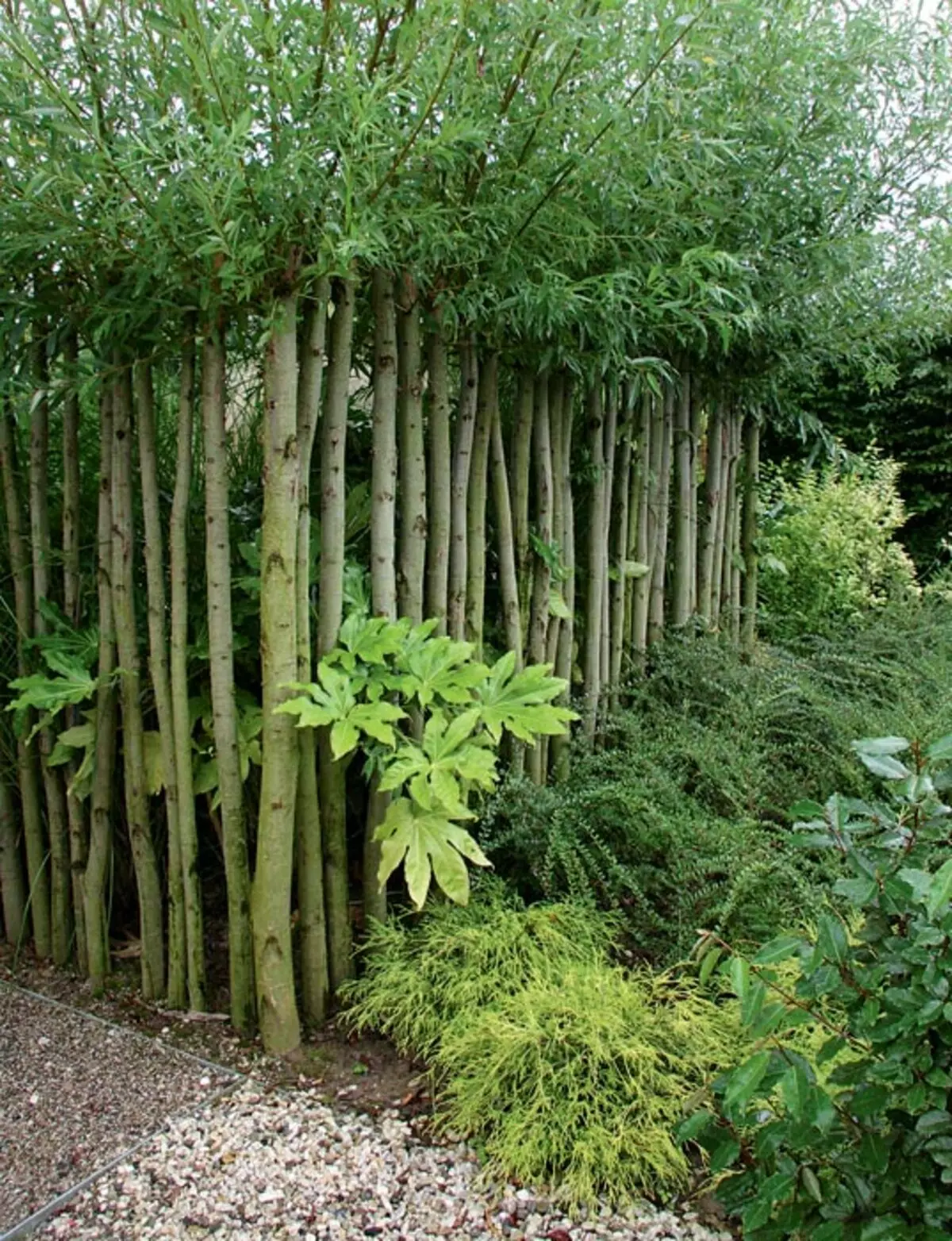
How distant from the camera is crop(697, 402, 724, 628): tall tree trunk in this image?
11.7 ft

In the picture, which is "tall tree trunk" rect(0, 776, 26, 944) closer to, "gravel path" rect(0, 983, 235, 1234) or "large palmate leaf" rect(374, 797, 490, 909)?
"gravel path" rect(0, 983, 235, 1234)

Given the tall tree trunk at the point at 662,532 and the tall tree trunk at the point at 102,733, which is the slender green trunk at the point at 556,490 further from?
the tall tree trunk at the point at 102,733

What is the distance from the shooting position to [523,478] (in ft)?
8.61

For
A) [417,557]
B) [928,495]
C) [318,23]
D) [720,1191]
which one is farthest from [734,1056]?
[928,495]

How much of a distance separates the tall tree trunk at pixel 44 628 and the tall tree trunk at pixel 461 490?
3.02 feet

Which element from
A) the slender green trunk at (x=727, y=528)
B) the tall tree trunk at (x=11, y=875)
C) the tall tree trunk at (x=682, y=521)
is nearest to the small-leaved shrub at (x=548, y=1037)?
the tall tree trunk at (x=11, y=875)

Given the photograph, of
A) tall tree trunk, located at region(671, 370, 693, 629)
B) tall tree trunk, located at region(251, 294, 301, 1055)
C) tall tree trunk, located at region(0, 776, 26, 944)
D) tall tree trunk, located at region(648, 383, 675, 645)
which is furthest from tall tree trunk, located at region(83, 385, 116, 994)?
tall tree trunk, located at region(671, 370, 693, 629)

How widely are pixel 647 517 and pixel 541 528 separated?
662 mm

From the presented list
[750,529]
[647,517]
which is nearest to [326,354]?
[647,517]

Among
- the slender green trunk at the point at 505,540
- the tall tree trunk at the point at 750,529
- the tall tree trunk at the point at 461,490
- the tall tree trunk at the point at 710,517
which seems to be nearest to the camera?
the tall tree trunk at the point at 461,490

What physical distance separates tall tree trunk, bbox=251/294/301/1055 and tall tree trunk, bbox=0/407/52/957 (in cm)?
69

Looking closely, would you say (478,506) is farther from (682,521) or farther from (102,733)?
(682,521)

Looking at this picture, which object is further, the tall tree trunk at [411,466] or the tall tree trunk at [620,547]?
the tall tree trunk at [620,547]

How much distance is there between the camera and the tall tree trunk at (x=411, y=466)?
2244mm
